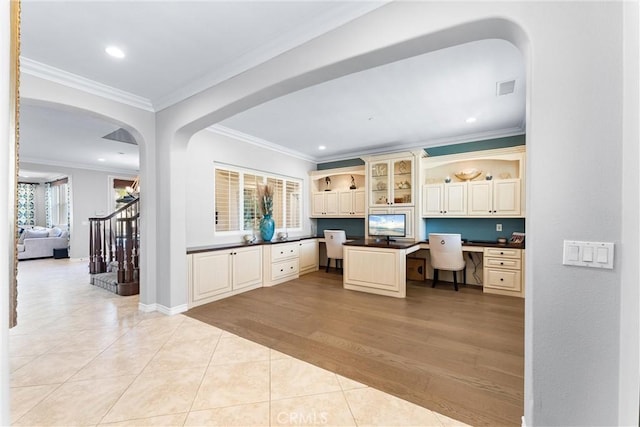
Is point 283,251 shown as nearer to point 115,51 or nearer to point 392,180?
point 392,180

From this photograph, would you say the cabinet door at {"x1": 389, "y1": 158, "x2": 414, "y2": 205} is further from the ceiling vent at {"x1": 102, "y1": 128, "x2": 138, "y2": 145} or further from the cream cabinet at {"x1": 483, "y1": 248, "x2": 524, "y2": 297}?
the ceiling vent at {"x1": 102, "y1": 128, "x2": 138, "y2": 145}

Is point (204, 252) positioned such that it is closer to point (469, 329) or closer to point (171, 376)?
point (171, 376)

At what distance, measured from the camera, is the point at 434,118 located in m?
4.02

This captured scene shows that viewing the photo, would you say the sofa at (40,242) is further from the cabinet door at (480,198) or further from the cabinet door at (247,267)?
the cabinet door at (480,198)

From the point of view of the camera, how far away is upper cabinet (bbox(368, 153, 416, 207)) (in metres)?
5.17

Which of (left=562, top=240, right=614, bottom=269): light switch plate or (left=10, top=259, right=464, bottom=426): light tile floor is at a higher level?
(left=562, top=240, right=614, bottom=269): light switch plate

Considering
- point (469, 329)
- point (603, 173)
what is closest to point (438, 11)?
point (603, 173)

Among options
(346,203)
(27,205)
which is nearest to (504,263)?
(346,203)

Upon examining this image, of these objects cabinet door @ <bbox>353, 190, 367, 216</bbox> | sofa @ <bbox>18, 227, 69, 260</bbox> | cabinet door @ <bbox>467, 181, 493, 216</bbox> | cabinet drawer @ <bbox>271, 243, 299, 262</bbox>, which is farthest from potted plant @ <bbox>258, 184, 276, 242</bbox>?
sofa @ <bbox>18, 227, 69, 260</bbox>

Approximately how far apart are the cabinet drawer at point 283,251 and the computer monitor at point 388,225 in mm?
1546

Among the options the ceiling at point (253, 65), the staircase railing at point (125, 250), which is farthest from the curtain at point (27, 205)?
the staircase railing at point (125, 250)

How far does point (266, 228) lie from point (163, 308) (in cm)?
211

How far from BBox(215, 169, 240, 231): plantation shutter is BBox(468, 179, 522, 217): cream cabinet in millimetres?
4074

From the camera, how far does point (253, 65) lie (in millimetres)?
2492
